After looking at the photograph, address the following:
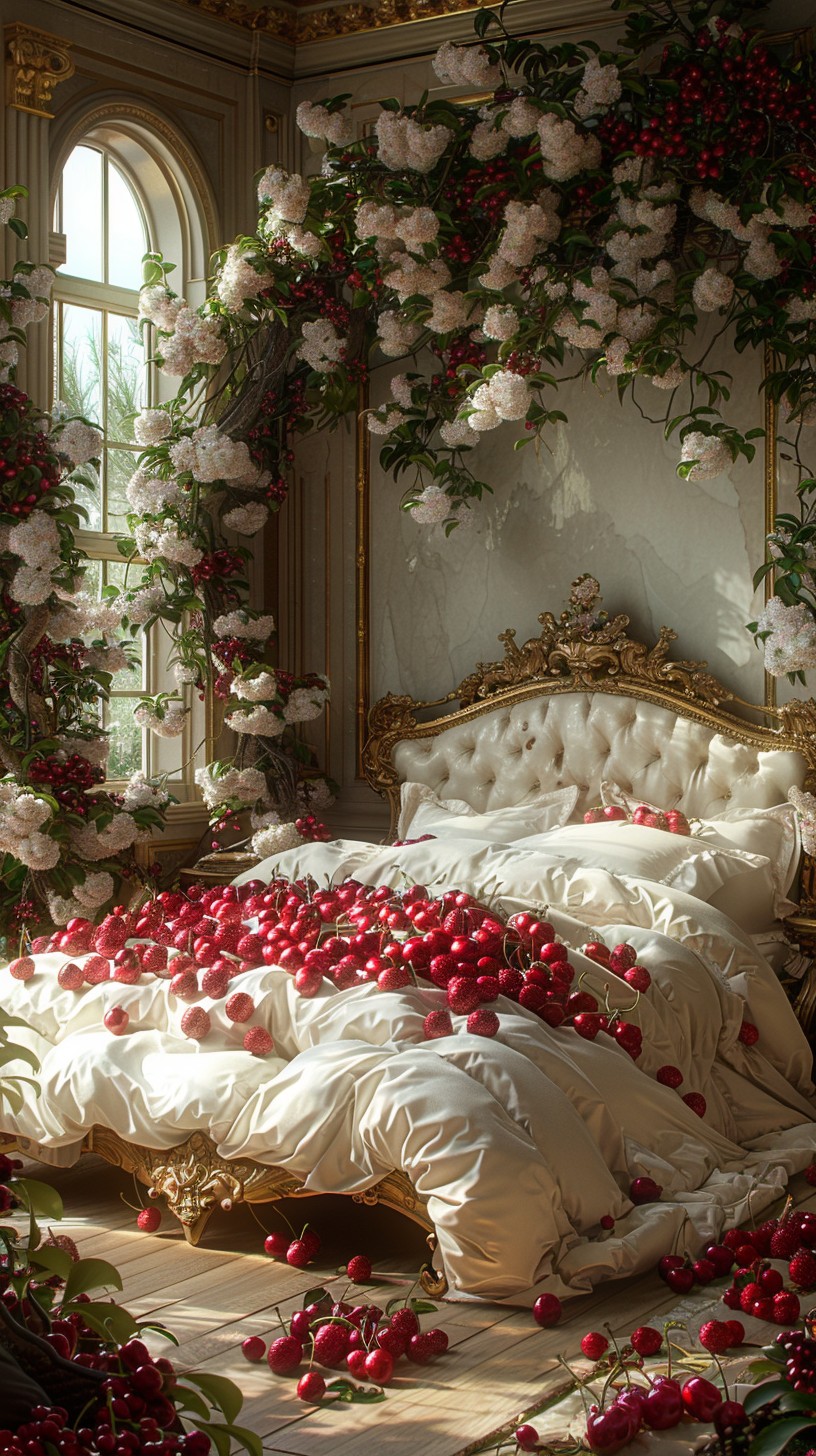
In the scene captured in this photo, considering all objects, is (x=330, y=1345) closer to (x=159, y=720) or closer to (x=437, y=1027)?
(x=437, y=1027)

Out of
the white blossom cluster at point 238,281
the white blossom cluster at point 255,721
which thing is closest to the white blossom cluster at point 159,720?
the white blossom cluster at point 255,721

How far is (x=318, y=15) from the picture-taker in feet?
17.5

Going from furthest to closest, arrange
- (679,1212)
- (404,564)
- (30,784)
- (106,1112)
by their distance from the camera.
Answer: (404,564) < (30,784) < (106,1112) < (679,1212)

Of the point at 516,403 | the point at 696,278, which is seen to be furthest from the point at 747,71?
the point at 516,403

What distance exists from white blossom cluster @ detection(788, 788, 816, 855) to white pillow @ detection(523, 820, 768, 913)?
130 millimetres

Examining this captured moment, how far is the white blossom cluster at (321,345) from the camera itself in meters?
4.75

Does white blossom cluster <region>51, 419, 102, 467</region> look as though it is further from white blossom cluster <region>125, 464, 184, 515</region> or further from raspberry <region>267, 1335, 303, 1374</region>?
raspberry <region>267, 1335, 303, 1374</region>

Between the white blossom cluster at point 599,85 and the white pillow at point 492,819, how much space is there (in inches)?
83.2

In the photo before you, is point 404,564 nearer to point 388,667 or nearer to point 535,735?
point 388,667

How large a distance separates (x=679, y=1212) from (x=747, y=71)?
3.21 metres

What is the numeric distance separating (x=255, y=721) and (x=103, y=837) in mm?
805

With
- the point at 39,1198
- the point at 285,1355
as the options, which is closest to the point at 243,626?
the point at 285,1355

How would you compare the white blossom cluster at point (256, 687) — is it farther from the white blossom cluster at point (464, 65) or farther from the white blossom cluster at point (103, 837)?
the white blossom cluster at point (464, 65)

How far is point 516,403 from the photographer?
4250 mm
